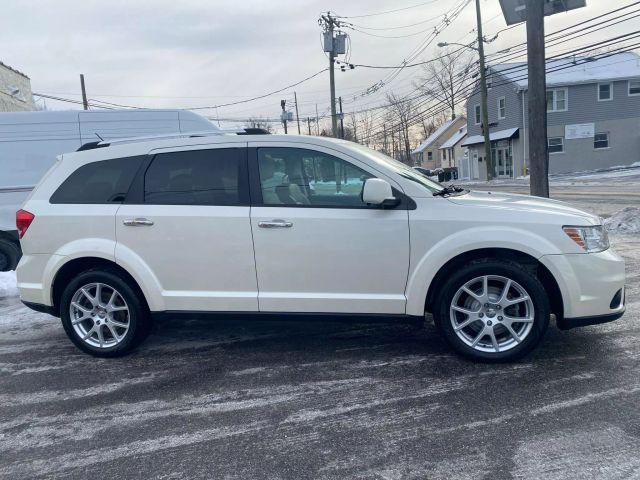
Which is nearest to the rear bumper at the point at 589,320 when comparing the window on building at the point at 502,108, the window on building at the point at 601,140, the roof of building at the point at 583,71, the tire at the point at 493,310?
the tire at the point at 493,310

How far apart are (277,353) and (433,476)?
83.6 inches

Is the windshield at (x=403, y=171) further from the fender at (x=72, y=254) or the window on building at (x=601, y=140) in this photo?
the window on building at (x=601, y=140)

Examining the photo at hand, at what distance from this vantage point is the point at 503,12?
9109 millimetres

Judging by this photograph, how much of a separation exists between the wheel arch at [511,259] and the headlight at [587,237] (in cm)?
31

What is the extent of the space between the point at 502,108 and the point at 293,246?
37468 mm

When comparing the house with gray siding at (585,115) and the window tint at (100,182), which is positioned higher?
the house with gray siding at (585,115)

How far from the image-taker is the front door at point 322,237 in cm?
411

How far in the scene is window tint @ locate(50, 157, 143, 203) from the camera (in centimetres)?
459

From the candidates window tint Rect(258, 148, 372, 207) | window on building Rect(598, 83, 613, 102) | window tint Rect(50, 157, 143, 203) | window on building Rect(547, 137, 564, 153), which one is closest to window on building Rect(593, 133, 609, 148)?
window on building Rect(547, 137, 564, 153)

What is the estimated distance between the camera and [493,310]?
4062 millimetres

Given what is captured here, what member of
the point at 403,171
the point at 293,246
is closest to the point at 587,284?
the point at 403,171

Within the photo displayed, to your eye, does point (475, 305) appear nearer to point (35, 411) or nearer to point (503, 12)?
point (35, 411)

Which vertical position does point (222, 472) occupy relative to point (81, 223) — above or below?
below

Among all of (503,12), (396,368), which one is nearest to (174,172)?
(396,368)
